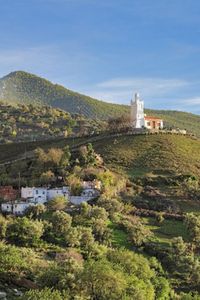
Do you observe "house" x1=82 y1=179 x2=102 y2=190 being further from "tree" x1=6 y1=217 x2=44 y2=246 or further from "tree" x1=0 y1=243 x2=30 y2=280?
"tree" x1=0 y1=243 x2=30 y2=280

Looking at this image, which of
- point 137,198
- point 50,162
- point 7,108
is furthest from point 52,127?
point 137,198

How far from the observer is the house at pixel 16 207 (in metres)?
72.6

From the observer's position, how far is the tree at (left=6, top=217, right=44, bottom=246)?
203 ft

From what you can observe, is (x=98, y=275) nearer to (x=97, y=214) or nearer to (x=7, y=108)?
(x=97, y=214)

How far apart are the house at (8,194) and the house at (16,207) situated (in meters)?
2.69

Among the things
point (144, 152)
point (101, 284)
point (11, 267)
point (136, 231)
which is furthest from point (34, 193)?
point (101, 284)

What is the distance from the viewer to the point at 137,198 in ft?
263

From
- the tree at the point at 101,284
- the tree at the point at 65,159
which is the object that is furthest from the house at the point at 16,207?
the tree at the point at 101,284

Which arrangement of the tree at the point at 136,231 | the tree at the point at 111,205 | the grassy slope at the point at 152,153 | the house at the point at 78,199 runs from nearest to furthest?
the tree at the point at 136,231 < the tree at the point at 111,205 < the house at the point at 78,199 < the grassy slope at the point at 152,153

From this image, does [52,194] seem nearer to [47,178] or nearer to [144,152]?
[47,178]

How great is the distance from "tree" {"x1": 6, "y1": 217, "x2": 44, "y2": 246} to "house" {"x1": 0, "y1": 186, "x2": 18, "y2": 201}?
13985 mm

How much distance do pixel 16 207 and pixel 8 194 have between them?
5.48 m

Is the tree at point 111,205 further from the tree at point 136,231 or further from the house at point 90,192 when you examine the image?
the house at point 90,192

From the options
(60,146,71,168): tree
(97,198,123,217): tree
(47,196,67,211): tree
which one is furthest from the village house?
(60,146,71,168): tree
